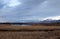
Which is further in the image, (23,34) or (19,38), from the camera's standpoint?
(23,34)

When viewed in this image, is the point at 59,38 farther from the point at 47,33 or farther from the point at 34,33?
the point at 34,33

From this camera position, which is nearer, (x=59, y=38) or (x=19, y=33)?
(x=59, y=38)

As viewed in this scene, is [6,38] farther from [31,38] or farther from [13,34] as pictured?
[31,38]

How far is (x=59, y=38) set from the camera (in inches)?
171

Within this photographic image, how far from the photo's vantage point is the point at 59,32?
4.78 meters

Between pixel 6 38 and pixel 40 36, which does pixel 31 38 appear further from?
pixel 6 38

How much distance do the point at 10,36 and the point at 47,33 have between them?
3.61 feet

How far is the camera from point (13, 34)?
452 cm

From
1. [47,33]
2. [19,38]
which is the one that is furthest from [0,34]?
[47,33]

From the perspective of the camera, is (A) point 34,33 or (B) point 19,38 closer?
(B) point 19,38

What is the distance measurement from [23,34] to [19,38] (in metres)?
0.36

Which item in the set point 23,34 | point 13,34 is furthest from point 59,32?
point 13,34

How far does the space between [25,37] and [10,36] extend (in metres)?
0.42

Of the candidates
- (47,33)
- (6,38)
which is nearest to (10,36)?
(6,38)
